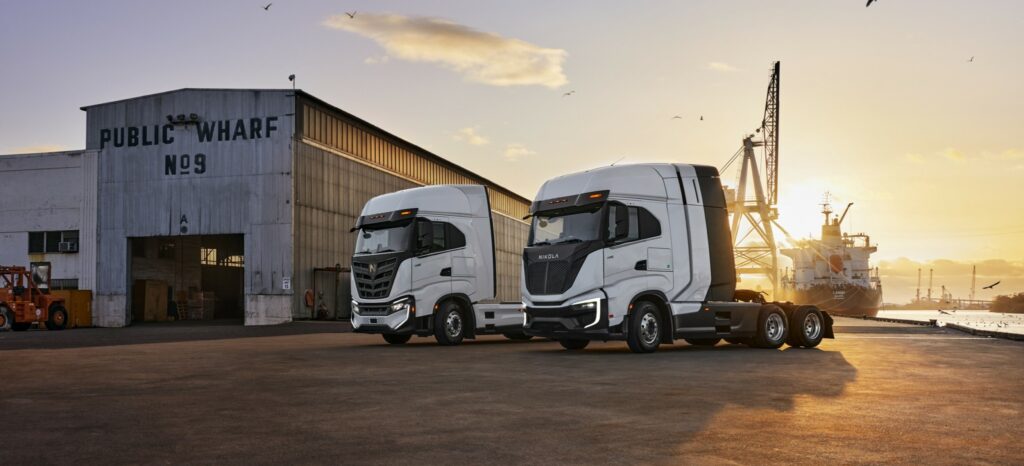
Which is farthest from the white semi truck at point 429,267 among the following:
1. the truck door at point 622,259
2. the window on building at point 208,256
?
the window on building at point 208,256

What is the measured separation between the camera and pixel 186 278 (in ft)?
162

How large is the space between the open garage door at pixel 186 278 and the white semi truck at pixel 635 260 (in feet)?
94.6

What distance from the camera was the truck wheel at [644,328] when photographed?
1627 centimetres

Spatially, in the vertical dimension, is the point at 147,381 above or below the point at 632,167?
below

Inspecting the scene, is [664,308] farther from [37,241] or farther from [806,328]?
[37,241]

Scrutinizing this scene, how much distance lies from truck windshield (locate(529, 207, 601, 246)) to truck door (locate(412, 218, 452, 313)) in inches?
120

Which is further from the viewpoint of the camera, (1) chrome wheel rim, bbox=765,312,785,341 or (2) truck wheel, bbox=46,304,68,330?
(2) truck wheel, bbox=46,304,68,330

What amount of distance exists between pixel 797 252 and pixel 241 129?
→ 68603 mm

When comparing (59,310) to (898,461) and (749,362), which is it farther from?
(898,461)

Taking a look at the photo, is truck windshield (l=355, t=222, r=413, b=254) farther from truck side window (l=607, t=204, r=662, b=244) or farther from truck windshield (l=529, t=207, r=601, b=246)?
truck side window (l=607, t=204, r=662, b=244)

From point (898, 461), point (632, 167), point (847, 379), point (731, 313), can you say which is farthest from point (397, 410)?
point (731, 313)

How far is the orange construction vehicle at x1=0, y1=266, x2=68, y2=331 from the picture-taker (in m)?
35.6

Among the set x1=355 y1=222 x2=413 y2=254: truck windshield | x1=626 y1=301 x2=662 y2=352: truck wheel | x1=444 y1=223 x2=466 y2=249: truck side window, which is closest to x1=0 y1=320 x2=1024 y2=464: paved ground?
x1=626 y1=301 x2=662 y2=352: truck wheel

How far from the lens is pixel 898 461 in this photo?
19.4ft
